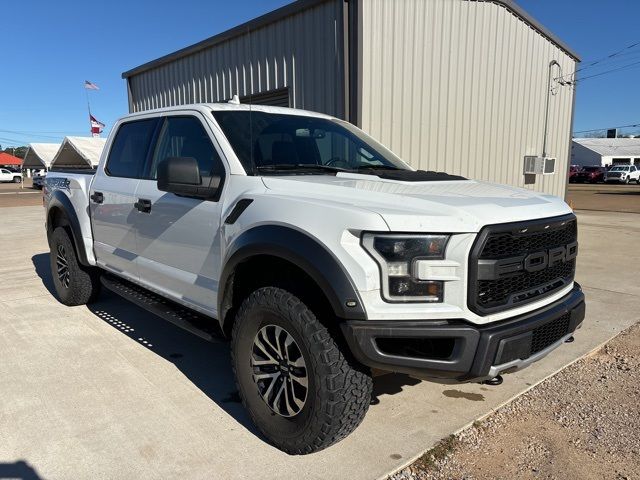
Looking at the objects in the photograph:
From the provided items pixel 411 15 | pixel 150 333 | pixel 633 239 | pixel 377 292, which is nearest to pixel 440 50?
pixel 411 15

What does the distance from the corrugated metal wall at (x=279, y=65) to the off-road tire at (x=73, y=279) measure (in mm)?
4491

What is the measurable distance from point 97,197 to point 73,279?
1.14m

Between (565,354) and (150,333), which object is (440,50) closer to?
(565,354)

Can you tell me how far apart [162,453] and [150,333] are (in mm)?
2057

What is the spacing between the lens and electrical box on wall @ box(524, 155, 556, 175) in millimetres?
11359

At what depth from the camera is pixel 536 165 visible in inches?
449

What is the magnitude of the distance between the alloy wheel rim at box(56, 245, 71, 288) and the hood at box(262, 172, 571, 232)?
3364 millimetres

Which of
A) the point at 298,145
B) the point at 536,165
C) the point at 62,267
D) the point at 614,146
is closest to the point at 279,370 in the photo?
the point at 298,145

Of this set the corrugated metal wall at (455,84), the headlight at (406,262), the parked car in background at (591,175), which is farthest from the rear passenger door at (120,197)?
the parked car in background at (591,175)

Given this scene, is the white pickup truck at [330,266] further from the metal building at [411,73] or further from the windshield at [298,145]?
the metal building at [411,73]

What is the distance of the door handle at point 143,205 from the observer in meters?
3.73

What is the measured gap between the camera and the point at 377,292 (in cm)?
224

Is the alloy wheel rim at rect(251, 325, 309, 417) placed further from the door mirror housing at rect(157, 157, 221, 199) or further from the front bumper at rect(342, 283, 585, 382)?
the door mirror housing at rect(157, 157, 221, 199)

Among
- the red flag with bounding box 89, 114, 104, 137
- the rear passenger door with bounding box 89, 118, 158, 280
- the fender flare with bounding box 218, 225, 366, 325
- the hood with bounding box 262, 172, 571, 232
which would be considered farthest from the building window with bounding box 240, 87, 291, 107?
the red flag with bounding box 89, 114, 104, 137
